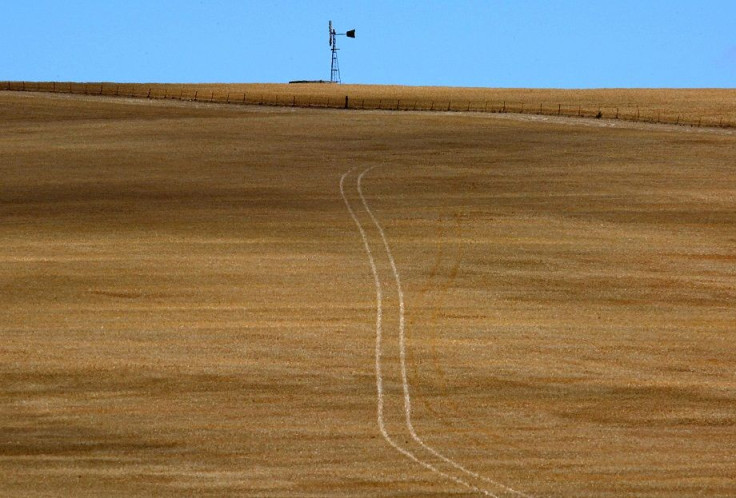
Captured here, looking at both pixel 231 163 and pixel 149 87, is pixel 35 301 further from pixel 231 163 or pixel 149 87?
pixel 149 87

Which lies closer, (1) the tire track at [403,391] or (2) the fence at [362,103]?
(1) the tire track at [403,391]

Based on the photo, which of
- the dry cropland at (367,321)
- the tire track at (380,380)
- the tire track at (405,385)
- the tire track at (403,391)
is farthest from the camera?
the dry cropland at (367,321)

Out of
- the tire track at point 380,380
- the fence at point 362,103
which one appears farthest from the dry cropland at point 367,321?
the fence at point 362,103

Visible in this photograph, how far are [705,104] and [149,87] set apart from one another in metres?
32.2

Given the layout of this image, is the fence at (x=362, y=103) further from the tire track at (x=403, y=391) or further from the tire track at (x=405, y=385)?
the tire track at (x=403, y=391)

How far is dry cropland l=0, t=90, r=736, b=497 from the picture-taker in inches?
701

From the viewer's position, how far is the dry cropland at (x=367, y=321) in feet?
58.4

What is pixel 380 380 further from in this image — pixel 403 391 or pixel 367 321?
A: pixel 367 321

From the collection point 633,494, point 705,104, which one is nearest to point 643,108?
point 705,104

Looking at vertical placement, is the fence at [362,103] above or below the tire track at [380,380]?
above

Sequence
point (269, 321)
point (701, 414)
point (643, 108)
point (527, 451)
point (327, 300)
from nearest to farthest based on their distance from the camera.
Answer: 1. point (527, 451)
2. point (701, 414)
3. point (269, 321)
4. point (327, 300)
5. point (643, 108)

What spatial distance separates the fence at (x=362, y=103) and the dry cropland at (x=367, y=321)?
13972 millimetres

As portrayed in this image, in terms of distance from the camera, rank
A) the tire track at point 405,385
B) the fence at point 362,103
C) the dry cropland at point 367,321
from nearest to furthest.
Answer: the tire track at point 405,385 < the dry cropland at point 367,321 < the fence at point 362,103

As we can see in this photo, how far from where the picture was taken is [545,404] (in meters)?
20.8
